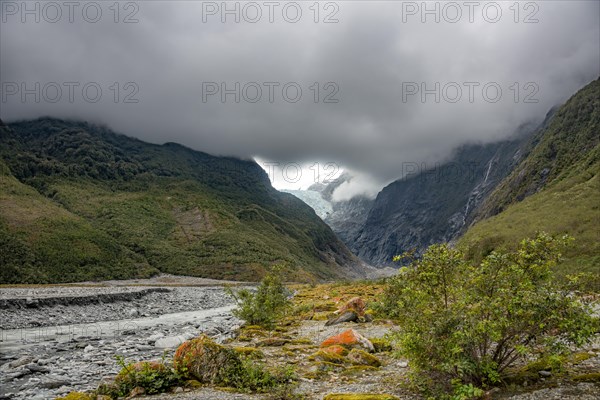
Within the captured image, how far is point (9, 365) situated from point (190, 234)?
179 m

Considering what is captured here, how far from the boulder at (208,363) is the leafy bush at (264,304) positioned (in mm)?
15088

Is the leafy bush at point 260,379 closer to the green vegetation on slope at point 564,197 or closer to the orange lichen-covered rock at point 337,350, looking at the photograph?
the orange lichen-covered rock at point 337,350

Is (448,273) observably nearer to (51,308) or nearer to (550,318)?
(550,318)

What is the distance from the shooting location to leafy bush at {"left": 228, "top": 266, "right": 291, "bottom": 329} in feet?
92.4

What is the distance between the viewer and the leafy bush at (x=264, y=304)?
28.2 meters

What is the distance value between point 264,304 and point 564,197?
6841 cm

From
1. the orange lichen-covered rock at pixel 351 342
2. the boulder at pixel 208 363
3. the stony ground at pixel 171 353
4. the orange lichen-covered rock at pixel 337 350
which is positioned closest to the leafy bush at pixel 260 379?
the boulder at pixel 208 363

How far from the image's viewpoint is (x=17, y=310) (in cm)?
3662

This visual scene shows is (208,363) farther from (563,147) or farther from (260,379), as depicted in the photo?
(563,147)

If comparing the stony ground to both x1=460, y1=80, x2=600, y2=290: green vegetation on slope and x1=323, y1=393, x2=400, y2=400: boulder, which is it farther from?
x1=460, y1=80, x2=600, y2=290: green vegetation on slope

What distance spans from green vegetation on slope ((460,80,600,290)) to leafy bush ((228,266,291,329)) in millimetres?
14833

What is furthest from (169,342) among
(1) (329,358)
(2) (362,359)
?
(2) (362,359)

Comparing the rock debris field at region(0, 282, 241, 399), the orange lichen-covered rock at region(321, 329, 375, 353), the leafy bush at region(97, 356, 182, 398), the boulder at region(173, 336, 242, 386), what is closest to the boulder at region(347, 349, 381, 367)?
the orange lichen-covered rock at region(321, 329, 375, 353)

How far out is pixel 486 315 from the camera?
9.27 metres
